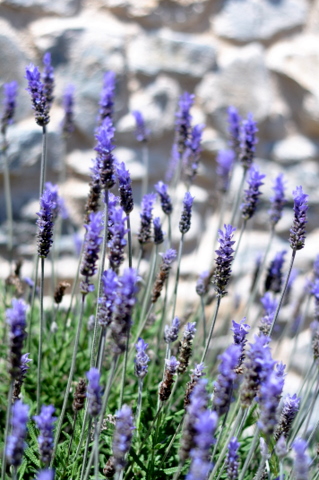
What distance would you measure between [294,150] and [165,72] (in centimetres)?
89

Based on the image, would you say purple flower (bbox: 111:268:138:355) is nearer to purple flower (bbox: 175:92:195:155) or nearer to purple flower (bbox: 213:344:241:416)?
purple flower (bbox: 213:344:241:416)

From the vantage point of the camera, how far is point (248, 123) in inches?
78.7

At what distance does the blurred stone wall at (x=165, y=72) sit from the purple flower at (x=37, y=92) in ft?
4.11

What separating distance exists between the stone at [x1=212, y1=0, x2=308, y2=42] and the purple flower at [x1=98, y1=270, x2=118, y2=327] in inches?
93.3

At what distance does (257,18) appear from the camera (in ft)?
10.4

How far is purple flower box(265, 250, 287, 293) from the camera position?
210 centimetres

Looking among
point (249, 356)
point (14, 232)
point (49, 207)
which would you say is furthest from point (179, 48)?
point (249, 356)

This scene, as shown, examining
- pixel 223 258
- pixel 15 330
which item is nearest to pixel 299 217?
pixel 223 258

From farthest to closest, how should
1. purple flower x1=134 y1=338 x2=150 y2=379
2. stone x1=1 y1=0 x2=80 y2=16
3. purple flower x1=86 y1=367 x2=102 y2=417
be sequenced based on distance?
1. stone x1=1 y1=0 x2=80 y2=16
2. purple flower x1=134 y1=338 x2=150 y2=379
3. purple flower x1=86 y1=367 x2=102 y2=417

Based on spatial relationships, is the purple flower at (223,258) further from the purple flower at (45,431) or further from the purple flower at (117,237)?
the purple flower at (45,431)

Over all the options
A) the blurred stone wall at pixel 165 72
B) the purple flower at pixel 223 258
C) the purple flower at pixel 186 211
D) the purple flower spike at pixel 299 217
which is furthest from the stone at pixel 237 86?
the purple flower at pixel 223 258

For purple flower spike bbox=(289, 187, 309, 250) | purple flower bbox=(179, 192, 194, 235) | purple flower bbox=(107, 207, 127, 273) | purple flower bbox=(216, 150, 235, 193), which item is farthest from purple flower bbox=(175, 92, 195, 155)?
purple flower bbox=(107, 207, 127, 273)

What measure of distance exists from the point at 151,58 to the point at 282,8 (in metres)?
0.83

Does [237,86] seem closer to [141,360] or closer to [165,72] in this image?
[165,72]
